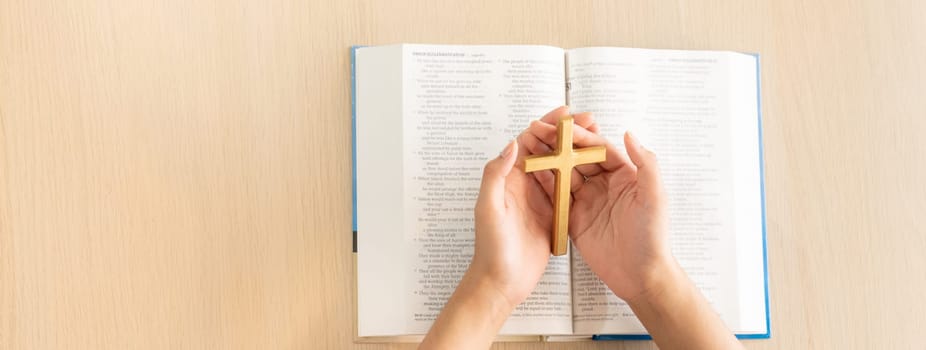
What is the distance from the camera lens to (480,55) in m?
0.88

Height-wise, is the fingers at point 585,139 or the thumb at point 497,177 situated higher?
the fingers at point 585,139

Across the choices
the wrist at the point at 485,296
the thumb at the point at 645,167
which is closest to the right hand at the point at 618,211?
the thumb at the point at 645,167

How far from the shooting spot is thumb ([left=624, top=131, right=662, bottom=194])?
2.59ft

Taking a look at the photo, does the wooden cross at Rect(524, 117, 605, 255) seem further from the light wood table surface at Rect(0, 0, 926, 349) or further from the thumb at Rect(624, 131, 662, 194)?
the light wood table surface at Rect(0, 0, 926, 349)

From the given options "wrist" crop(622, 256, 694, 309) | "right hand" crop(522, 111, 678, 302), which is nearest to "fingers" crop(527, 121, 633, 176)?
"right hand" crop(522, 111, 678, 302)

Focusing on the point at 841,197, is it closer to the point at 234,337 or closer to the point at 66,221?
the point at 234,337

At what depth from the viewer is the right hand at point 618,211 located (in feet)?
2.60

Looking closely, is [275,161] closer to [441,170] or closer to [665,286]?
[441,170]

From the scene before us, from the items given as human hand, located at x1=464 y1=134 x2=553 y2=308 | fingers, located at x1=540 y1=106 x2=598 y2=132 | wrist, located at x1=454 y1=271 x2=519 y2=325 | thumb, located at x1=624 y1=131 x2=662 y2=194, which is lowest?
wrist, located at x1=454 y1=271 x2=519 y2=325

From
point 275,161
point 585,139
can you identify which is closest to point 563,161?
point 585,139

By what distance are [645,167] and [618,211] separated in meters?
0.06

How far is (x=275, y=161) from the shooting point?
873mm

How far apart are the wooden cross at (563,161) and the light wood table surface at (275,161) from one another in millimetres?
196

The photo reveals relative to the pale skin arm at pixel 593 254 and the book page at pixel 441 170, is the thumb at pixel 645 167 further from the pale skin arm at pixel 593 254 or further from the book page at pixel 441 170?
the book page at pixel 441 170
